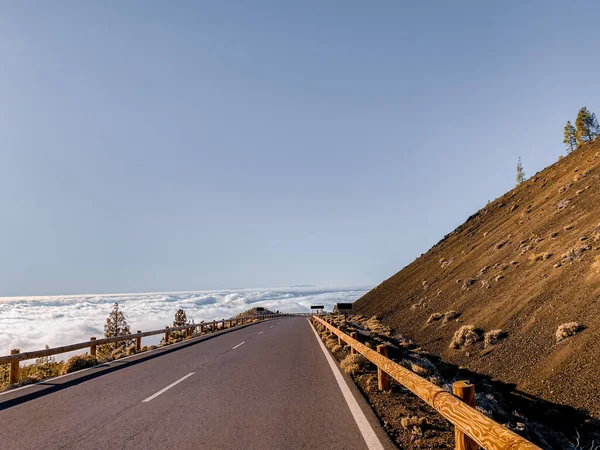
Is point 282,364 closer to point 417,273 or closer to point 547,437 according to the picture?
point 547,437

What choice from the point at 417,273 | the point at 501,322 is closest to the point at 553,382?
the point at 501,322

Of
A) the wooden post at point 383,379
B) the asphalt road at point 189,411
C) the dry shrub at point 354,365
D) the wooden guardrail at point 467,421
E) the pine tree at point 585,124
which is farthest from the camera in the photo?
the pine tree at point 585,124

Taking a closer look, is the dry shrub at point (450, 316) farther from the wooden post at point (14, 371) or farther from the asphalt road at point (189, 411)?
the wooden post at point (14, 371)

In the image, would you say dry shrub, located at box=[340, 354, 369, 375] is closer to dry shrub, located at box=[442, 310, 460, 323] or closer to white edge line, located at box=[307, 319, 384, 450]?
white edge line, located at box=[307, 319, 384, 450]

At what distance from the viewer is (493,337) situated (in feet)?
53.4

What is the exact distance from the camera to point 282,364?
1148cm

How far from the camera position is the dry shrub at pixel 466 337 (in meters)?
17.4

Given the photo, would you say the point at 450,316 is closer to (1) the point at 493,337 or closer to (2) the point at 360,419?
(1) the point at 493,337

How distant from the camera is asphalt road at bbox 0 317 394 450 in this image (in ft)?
16.6

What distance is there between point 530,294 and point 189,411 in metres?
16.9

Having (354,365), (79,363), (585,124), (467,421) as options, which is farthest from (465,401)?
(585,124)

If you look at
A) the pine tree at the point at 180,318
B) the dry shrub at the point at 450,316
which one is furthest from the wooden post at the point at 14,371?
the pine tree at the point at 180,318

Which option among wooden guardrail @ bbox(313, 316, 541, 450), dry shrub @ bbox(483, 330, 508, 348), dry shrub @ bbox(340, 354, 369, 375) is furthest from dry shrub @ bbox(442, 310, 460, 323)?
wooden guardrail @ bbox(313, 316, 541, 450)

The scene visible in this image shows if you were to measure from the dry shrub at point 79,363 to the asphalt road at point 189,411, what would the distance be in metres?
1.65
